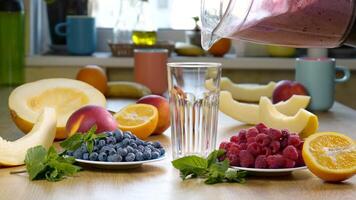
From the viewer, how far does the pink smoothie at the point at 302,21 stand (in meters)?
1.05

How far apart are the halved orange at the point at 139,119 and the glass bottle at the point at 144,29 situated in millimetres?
1355

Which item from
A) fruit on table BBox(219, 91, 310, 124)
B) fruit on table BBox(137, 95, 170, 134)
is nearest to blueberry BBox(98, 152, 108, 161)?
fruit on table BBox(137, 95, 170, 134)

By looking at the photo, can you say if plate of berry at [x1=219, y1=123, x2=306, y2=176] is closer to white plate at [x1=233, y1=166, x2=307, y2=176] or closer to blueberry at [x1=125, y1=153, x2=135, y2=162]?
white plate at [x1=233, y1=166, x2=307, y2=176]

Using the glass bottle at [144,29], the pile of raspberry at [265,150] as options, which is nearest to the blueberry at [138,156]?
the pile of raspberry at [265,150]

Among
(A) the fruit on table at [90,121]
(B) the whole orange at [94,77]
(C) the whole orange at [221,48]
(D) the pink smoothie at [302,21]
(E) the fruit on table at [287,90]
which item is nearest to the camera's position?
(D) the pink smoothie at [302,21]

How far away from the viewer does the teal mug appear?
1981mm

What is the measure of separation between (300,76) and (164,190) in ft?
3.34

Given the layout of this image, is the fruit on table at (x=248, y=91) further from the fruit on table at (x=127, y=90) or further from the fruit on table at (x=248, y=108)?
the fruit on table at (x=248, y=108)

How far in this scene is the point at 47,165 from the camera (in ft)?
3.75

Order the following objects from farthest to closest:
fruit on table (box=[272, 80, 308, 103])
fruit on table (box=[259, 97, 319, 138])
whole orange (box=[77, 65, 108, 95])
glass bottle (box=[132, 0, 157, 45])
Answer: glass bottle (box=[132, 0, 157, 45])
whole orange (box=[77, 65, 108, 95])
fruit on table (box=[272, 80, 308, 103])
fruit on table (box=[259, 97, 319, 138])

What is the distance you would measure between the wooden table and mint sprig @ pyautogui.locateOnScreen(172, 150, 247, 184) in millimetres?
13

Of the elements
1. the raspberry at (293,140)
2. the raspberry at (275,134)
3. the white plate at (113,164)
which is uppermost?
the raspberry at (275,134)

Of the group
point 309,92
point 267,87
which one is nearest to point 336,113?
point 309,92

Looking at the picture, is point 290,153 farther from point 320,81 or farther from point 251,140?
→ point 320,81
